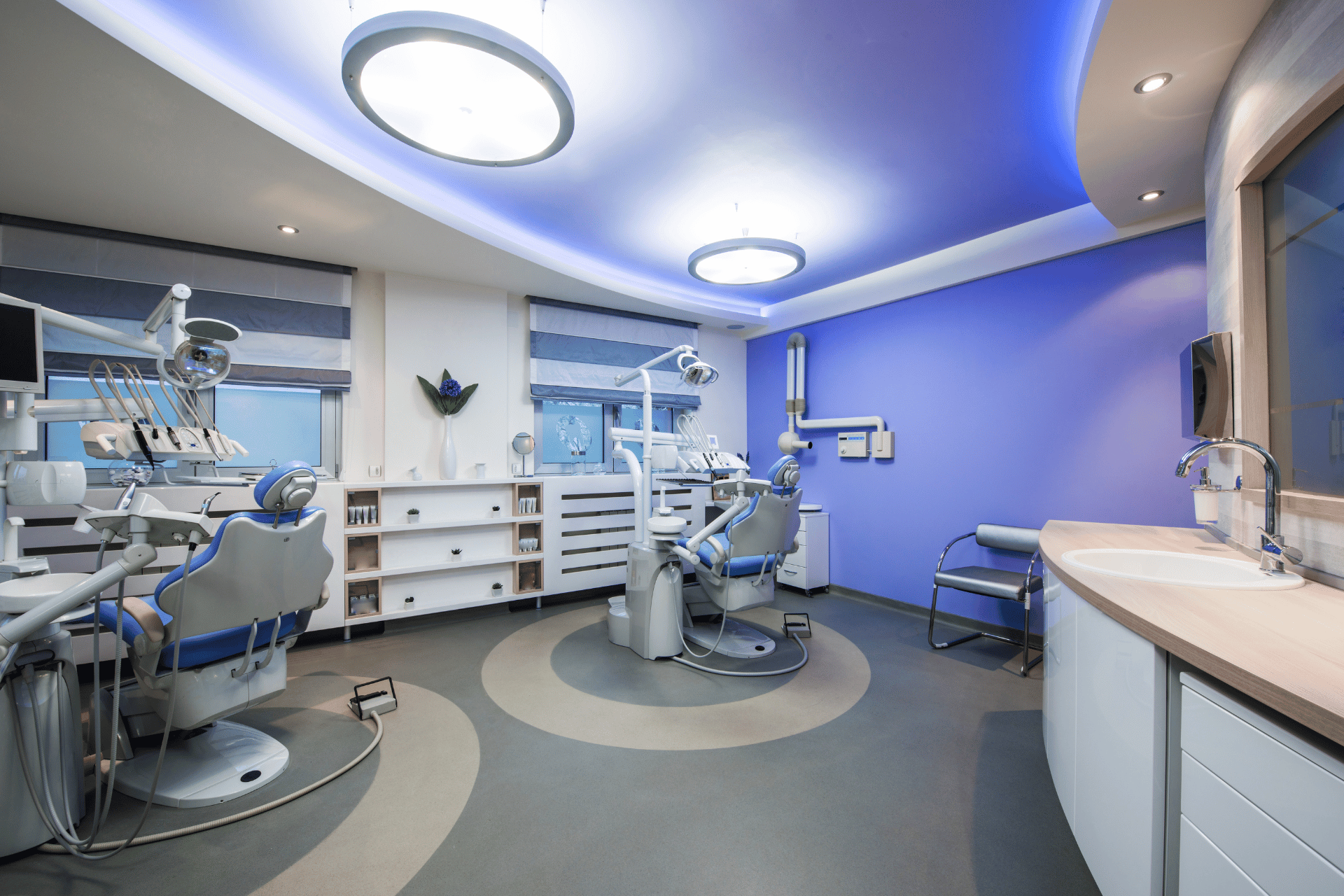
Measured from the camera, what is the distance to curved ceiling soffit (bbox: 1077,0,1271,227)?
1.65m

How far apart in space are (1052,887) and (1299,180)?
7.61 ft

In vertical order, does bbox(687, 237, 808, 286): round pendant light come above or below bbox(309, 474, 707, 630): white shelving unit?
above

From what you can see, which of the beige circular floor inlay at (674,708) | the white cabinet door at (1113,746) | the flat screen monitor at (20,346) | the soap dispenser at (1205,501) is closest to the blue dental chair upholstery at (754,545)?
the beige circular floor inlay at (674,708)

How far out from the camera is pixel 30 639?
1725 mm

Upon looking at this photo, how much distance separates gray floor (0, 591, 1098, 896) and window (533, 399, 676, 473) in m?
2.52

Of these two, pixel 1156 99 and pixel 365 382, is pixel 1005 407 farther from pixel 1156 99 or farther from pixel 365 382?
pixel 365 382

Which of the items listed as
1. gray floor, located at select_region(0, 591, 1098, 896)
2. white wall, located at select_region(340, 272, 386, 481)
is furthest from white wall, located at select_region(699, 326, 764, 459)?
gray floor, located at select_region(0, 591, 1098, 896)

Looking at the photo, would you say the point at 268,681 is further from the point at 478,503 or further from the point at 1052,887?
the point at 1052,887

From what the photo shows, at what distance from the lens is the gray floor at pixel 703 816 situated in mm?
1595

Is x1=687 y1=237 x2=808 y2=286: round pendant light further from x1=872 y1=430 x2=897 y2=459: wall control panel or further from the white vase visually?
the white vase

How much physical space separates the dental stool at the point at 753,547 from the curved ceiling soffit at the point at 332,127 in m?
2.20

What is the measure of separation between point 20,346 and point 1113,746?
3.43m

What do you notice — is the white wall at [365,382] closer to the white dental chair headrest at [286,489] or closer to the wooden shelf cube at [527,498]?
the wooden shelf cube at [527,498]

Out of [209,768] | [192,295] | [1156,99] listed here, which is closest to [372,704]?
[209,768]
